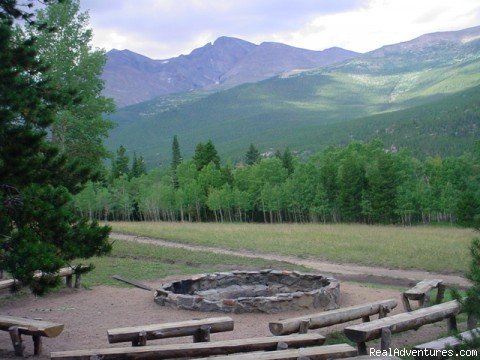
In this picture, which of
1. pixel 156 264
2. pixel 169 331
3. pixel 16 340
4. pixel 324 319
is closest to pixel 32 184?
pixel 16 340

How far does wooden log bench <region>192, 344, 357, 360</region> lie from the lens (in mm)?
6727

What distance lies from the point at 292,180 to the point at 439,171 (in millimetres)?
12499

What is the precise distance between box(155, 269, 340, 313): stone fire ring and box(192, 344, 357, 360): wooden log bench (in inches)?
214

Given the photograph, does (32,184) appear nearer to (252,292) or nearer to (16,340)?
(16,340)

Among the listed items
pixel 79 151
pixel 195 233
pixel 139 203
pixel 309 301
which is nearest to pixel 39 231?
pixel 309 301

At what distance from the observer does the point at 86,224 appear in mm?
8766

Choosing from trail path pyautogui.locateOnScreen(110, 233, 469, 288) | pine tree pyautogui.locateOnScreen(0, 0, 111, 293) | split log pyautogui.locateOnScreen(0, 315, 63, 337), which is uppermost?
pine tree pyautogui.locateOnScreen(0, 0, 111, 293)

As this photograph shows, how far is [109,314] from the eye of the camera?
12125 mm

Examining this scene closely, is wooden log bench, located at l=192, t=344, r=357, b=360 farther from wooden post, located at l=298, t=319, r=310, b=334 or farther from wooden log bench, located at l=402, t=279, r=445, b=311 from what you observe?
wooden log bench, located at l=402, t=279, r=445, b=311

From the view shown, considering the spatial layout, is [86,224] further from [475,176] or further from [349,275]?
[475,176]

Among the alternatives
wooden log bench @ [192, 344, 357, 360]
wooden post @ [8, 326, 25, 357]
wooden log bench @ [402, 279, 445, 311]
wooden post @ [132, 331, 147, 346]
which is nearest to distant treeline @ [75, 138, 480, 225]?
wooden log bench @ [402, 279, 445, 311]

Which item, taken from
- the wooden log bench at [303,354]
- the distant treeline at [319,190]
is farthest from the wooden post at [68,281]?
the distant treeline at [319,190]

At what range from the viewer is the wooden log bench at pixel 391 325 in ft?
26.0

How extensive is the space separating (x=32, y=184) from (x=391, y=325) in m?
5.94
